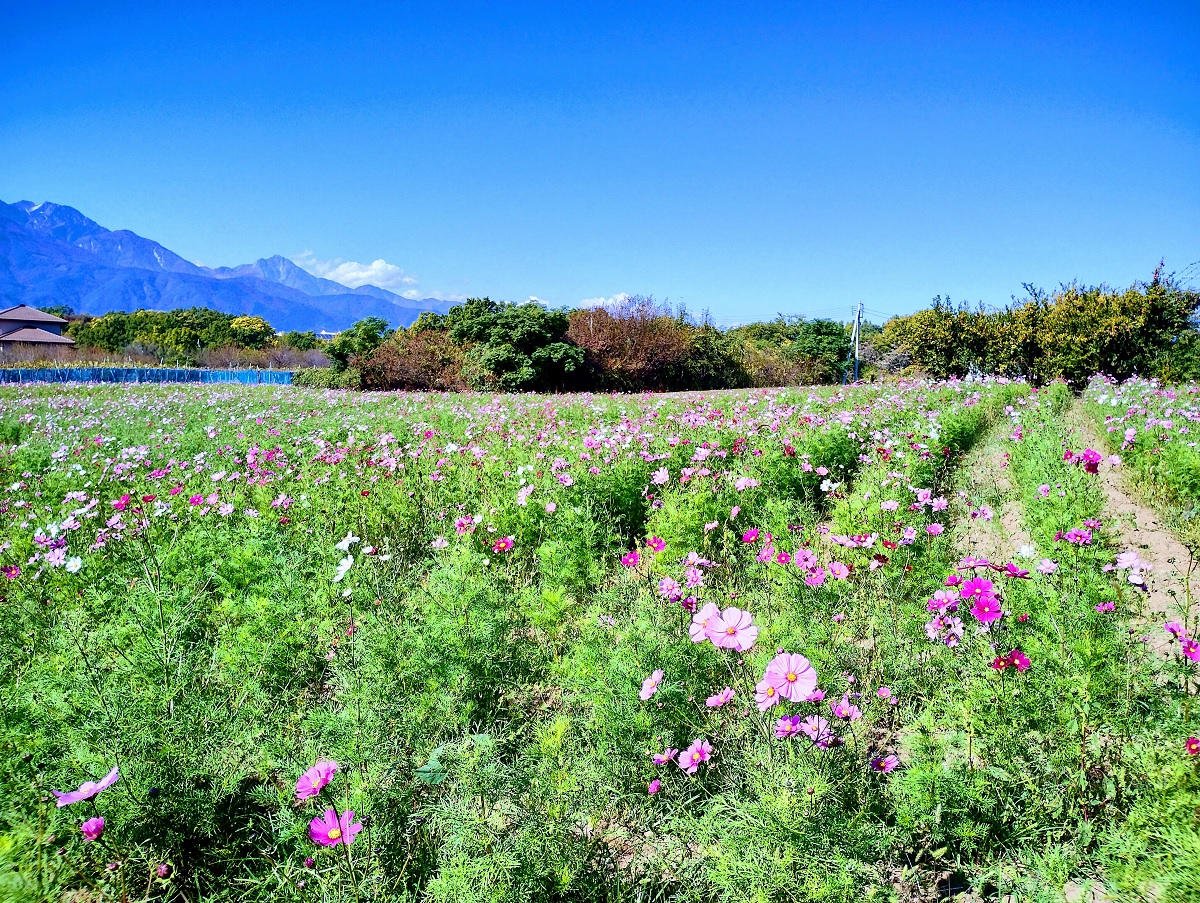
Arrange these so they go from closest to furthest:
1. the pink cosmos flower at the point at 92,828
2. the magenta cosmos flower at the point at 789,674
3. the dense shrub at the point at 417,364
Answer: the pink cosmos flower at the point at 92,828
the magenta cosmos flower at the point at 789,674
the dense shrub at the point at 417,364

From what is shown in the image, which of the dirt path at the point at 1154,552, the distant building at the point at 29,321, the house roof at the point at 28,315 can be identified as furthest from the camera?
the house roof at the point at 28,315

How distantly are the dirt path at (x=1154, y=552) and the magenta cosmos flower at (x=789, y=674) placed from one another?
4.75 ft

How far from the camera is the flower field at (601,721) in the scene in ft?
5.07

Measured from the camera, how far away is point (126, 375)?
28625 millimetres

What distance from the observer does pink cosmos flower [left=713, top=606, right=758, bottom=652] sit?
5.42 feet

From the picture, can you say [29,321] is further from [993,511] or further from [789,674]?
[789,674]

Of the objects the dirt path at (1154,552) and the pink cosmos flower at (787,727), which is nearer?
the pink cosmos flower at (787,727)

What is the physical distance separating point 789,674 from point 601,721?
2.51 feet

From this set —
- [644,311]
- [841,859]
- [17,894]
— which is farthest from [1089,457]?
[644,311]

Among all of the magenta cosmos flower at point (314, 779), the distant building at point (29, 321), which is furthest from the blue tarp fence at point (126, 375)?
the distant building at point (29, 321)

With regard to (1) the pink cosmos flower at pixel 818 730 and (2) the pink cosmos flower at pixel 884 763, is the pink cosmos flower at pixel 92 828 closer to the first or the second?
(1) the pink cosmos flower at pixel 818 730

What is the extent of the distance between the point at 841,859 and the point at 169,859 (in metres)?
1.85

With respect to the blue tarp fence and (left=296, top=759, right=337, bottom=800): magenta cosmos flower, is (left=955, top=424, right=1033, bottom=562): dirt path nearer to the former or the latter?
(left=296, top=759, right=337, bottom=800): magenta cosmos flower

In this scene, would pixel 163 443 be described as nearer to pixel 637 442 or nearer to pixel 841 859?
pixel 637 442
